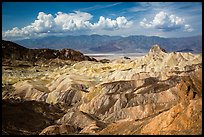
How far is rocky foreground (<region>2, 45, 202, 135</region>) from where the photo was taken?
23.6m

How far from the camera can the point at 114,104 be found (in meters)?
46.8

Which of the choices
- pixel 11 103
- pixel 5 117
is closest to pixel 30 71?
pixel 11 103

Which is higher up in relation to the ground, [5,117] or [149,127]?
[149,127]

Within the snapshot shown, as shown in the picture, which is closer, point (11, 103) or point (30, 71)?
point (11, 103)

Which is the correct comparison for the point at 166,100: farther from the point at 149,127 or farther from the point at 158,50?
the point at 158,50

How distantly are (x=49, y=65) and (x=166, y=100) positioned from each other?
→ 80514 millimetres

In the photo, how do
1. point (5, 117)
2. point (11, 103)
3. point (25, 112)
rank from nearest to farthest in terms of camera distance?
1. point (5, 117)
2. point (25, 112)
3. point (11, 103)

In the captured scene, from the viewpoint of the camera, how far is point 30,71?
336 ft

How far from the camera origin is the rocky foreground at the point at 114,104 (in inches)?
930

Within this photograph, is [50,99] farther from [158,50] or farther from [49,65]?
[49,65]

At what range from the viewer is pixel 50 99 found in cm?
6075

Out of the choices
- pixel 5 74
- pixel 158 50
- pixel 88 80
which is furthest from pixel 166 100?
pixel 5 74

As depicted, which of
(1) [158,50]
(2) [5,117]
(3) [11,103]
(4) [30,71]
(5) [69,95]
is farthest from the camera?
(4) [30,71]

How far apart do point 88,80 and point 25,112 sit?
26.2 metres
